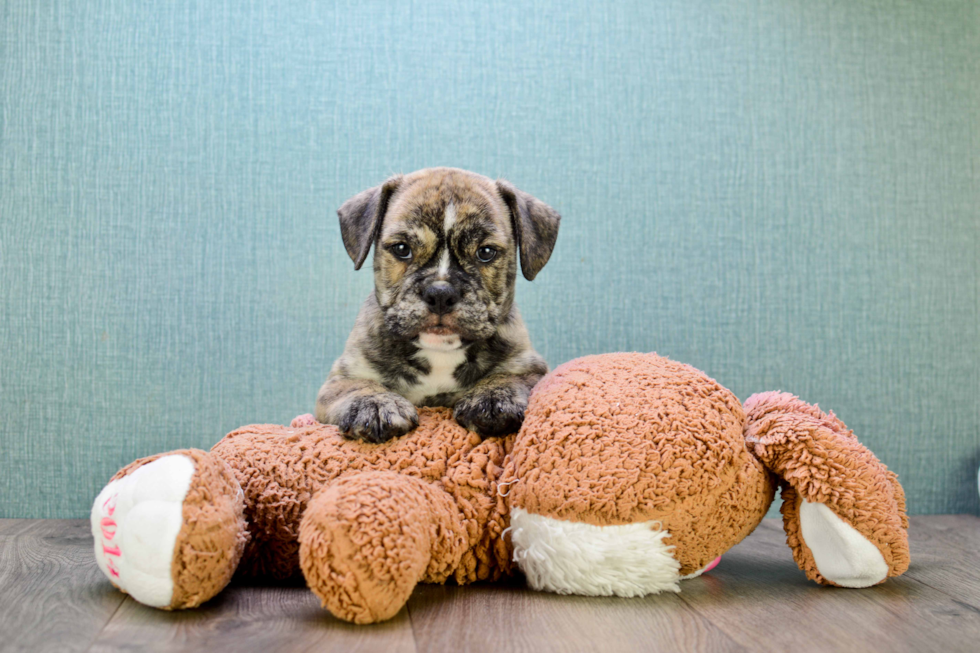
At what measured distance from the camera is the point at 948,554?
2584 millimetres

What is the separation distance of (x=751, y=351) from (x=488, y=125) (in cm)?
160

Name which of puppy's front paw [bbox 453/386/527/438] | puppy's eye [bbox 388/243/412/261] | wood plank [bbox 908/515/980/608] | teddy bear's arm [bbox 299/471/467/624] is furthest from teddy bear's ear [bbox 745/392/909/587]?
puppy's eye [bbox 388/243/412/261]

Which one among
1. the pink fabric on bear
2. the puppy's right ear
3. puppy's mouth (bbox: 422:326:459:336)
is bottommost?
the pink fabric on bear

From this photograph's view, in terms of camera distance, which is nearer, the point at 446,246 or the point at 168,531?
the point at 168,531

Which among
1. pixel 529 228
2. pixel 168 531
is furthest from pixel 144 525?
pixel 529 228

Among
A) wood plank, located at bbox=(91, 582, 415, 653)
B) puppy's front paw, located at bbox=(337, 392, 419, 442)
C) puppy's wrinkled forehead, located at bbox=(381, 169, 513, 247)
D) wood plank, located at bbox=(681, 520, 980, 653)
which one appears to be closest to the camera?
wood plank, located at bbox=(91, 582, 415, 653)

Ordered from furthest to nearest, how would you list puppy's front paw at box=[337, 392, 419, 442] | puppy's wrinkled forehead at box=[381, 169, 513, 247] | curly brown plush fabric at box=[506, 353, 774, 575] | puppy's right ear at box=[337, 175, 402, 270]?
puppy's right ear at box=[337, 175, 402, 270], puppy's wrinkled forehead at box=[381, 169, 513, 247], puppy's front paw at box=[337, 392, 419, 442], curly brown plush fabric at box=[506, 353, 774, 575]

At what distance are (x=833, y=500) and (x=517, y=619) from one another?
2.68 ft

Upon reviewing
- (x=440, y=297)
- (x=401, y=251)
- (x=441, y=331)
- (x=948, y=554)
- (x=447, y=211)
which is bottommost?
(x=948, y=554)

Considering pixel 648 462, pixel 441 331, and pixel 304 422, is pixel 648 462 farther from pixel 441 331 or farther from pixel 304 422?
pixel 304 422

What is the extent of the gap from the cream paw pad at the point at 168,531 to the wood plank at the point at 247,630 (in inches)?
2.1

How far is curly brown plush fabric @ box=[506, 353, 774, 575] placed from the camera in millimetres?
1744

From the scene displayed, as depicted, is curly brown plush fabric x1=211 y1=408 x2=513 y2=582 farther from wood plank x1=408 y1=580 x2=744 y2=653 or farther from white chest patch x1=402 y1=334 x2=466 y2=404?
white chest patch x1=402 y1=334 x2=466 y2=404

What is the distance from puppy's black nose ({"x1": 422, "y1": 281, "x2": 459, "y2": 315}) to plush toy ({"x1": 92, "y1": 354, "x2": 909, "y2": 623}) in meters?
0.31
